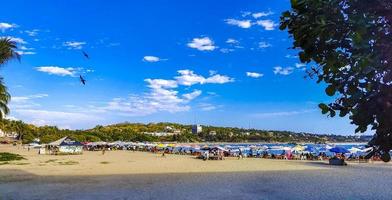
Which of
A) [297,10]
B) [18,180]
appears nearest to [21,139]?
[18,180]

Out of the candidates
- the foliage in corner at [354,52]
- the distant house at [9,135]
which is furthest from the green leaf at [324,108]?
the distant house at [9,135]

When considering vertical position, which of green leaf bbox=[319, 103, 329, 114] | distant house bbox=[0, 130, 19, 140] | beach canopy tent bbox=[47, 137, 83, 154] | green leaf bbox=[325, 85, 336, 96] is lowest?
beach canopy tent bbox=[47, 137, 83, 154]

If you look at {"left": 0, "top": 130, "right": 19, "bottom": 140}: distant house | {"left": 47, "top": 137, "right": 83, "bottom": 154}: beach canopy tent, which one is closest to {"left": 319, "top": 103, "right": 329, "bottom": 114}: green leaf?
{"left": 47, "top": 137, "right": 83, "bottom": 154}: beach canopy tent

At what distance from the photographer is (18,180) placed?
25047 mm

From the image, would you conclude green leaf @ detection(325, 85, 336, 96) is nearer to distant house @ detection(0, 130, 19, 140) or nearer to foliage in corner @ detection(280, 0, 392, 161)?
foliage in corner @ detection(280, 0, 392, 161)

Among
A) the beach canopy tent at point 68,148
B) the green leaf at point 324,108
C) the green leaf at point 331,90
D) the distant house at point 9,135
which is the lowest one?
the beach canopy tent at point 68,148

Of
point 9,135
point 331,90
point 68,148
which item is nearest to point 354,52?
point 331,90

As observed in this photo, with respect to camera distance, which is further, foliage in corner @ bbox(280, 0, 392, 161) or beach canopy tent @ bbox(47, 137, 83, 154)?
beach canopy tent @ bbox(47, 137, 83, 154)

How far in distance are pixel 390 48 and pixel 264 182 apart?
823 inches

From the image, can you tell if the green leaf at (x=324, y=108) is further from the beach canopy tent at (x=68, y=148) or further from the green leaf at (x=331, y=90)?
the beach canopy tent at (x=68, y=148)

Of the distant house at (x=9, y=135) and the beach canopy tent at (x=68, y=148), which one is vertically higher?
the distant house at (x=9, y=135)

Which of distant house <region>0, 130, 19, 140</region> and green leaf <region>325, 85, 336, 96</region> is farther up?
distant house <region>0, 130, 19, 140</region>

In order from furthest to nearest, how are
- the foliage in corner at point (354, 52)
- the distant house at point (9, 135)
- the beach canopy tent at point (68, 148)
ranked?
the distant house at point (9, 135) < the beach canopy tent at point (68, 148) < the foliage in corner at point (354, 52)

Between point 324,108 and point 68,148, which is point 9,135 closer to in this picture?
point 68,148
